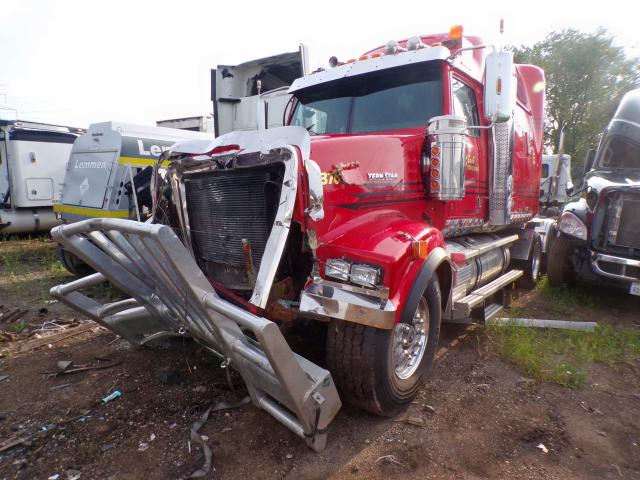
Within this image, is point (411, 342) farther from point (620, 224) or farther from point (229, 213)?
point (620, 224)

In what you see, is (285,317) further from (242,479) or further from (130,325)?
(130,325)

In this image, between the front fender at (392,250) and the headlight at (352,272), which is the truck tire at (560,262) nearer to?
the front fender at (392,250)

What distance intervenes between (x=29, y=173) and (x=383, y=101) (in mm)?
9662

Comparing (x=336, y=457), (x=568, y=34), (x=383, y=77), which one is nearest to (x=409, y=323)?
(x=336, y=457)

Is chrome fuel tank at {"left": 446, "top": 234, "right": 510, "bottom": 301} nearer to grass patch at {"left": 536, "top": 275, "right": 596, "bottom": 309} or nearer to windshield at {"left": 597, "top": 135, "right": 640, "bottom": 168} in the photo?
grass patch at {"left": 536, "top": 275, "right": 596, "bottom": 309}

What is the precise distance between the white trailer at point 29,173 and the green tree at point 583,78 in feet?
75.3

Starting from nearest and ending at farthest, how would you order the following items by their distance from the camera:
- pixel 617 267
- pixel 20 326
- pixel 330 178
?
A: 1. pixel 330 178
2. pixel 20 326
3. pixel 617 267

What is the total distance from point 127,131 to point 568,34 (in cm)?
2577

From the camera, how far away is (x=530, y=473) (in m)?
2.40

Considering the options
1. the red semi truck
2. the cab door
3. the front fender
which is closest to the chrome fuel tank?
the red semi truck

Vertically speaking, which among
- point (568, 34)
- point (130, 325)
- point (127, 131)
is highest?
point (568, 34)

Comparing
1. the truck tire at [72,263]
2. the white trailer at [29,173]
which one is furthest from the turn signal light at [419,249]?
the white trailer at [29,173]

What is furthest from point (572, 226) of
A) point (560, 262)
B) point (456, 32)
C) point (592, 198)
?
point (456, 32)

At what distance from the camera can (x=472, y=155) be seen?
13.9ft
